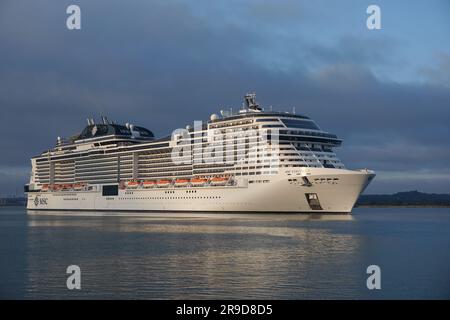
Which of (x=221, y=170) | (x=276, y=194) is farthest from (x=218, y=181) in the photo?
(x=276, y=194)

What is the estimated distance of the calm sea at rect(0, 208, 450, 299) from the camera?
2308cm

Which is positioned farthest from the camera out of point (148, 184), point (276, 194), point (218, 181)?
point (148, 184)

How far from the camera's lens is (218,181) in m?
73.6

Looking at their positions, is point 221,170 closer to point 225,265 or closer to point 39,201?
point 225,265

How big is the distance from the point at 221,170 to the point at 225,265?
45788 millimetres

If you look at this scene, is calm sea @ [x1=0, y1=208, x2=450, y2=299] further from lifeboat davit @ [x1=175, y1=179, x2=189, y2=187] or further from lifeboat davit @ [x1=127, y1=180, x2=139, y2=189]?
lifeboat davit @ [x1=127, y1=180, x2=139, y2=189]

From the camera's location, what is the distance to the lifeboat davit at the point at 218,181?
2864 inches

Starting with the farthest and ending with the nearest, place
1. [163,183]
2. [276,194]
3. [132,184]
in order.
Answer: [132,184], [163,183], [276,194]

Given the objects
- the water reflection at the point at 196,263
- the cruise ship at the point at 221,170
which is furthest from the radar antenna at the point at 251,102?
the water reflection at the point at 196,263

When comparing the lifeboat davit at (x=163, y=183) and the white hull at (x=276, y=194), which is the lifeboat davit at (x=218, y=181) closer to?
the white hull at (x=276, y=194)

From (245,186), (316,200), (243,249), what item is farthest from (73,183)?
(243,249)

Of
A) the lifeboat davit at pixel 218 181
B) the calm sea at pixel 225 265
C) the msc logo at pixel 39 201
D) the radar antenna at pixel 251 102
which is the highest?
the radar antenna at pixel 251 102

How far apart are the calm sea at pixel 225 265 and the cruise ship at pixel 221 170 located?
18625mm
